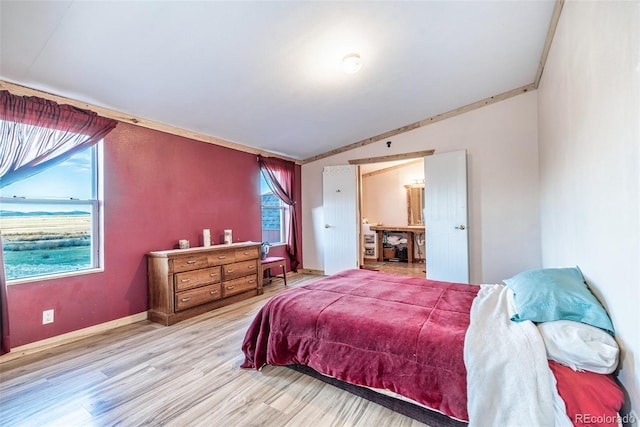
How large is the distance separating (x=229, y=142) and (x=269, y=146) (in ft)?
2.29

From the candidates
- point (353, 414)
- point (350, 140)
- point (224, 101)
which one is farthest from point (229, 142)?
point (353, 414)

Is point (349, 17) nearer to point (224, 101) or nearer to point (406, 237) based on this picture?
point (224, 101)

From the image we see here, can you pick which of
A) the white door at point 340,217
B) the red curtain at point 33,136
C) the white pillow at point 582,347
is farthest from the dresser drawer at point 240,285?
the white pillow at point 582,347

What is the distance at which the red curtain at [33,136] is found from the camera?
231 cm

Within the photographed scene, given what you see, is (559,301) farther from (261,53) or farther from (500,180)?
(500,180)

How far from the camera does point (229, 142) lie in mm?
4328

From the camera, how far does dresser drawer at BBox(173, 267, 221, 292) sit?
318cm

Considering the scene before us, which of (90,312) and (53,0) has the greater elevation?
(53,0)

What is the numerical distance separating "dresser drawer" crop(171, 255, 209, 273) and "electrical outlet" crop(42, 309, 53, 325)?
1.07 m

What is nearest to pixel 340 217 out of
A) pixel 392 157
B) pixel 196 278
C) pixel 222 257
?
pixel 392 157

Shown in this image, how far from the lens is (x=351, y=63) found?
2596mm

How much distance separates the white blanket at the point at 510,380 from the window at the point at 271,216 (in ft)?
13.6

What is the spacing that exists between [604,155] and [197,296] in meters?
3.70

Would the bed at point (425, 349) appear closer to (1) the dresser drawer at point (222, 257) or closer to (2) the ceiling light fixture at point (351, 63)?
(1) the dresser drawer at point (222, 257)
